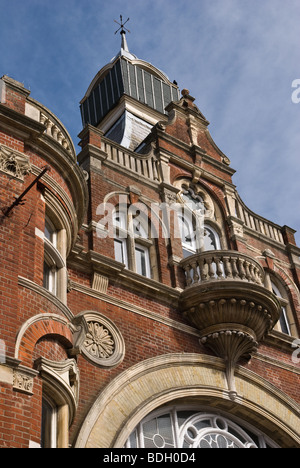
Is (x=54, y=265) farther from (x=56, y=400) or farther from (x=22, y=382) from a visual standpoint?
(x=22, y=382)

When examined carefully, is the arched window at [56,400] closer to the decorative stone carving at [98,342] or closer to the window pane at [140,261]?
the decorative stone carving at [98,342]

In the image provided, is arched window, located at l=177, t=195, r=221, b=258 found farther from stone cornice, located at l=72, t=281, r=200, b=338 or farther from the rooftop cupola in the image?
the rooftop cupola

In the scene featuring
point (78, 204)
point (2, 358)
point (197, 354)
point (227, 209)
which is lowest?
point (2, 358)

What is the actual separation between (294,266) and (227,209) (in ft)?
9.03

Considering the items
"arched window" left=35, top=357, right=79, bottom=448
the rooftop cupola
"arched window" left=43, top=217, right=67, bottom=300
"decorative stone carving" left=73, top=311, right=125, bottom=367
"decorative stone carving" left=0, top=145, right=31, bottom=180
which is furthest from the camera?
the rooftop cupola

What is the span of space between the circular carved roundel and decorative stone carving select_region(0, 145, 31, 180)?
3.42 m

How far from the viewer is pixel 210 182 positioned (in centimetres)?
2242

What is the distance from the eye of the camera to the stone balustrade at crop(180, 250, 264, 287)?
18359 millimetres

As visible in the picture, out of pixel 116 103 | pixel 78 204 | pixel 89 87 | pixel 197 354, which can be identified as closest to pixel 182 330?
pixel 197 354

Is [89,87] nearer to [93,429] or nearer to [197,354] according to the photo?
[197,354]

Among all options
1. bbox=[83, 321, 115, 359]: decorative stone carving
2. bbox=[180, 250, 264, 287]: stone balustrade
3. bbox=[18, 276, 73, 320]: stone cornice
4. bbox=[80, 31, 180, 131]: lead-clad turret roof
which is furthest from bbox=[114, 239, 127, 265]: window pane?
bbox=[80, 31, 180, 131]: lead-clad turret roof

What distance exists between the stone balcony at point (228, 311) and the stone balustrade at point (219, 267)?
0.03m

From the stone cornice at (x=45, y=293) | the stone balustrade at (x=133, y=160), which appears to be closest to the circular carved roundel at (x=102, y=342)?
the stone cornice at (x=45, y=293)

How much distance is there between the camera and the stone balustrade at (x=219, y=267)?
18.4m
